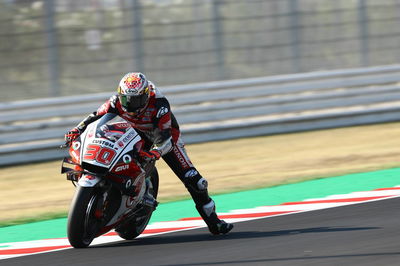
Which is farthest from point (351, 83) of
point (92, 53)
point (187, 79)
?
point (92, 53)

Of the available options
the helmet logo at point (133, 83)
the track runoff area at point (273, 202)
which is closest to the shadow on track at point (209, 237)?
the track runoff area at point (273, 202)

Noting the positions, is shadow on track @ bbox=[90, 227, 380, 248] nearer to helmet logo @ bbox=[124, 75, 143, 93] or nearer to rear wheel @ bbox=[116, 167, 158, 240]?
rear wheel @ bbox=[116, 167, 158, 240]

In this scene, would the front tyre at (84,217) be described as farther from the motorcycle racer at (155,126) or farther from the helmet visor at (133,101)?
the helmet visor at (133,101)

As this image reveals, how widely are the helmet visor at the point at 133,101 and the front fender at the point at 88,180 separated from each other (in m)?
0.94

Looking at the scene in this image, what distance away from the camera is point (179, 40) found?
15516mm

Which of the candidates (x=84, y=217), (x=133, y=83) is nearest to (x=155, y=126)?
(x=133, y=83)

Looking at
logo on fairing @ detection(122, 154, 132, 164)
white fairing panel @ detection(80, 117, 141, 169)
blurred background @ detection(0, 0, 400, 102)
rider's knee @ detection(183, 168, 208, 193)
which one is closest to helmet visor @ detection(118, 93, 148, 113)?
white fairing panel @ detection(80, 117, 141, 169)

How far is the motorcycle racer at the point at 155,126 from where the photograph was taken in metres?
8.13

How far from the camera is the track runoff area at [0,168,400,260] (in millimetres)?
8453

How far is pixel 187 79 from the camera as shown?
15.8 meters

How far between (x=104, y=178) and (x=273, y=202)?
313 cm

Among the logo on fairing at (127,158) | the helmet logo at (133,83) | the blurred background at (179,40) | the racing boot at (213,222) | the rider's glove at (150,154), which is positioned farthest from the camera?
the blurred background at (179,40)

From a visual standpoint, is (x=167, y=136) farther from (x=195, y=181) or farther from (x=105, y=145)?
(x=105, y=145)

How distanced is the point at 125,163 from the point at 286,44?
30.1 ft
